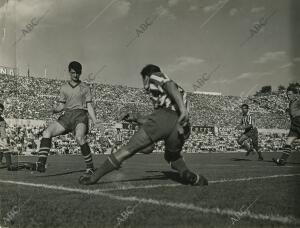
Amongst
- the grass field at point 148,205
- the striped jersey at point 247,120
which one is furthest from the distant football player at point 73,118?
the striped jersey at point 247,120

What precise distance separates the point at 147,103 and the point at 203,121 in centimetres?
622

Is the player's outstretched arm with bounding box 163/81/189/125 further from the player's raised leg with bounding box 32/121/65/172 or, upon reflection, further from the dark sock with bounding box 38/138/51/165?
the dark sock with bounding box 38/138/51/165

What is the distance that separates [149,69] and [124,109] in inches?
1344

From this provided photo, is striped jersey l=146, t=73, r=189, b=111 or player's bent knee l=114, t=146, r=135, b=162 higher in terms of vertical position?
striped jersey l=146, t=73, r=189, b=111

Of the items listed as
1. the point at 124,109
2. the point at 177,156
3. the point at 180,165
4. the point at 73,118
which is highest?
the point at 124,109

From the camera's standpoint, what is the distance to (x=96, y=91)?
1586 inches

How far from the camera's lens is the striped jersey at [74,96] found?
644 cm

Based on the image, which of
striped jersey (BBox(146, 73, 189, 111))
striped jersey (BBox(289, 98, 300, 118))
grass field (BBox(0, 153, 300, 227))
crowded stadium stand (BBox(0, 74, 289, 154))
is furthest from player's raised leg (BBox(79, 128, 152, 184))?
crowded stadium stand (BBox(0, 74, 289, 154))

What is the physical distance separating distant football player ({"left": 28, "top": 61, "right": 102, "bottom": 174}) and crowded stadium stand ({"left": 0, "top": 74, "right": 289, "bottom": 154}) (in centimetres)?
1527

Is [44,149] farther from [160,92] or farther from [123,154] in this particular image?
[160,92]

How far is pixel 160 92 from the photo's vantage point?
190 inches

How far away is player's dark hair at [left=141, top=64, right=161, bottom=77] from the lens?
4812 mm

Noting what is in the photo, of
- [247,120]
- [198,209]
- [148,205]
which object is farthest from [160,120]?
[247,120]

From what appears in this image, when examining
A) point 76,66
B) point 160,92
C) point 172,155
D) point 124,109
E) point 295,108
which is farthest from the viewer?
point 124,109
